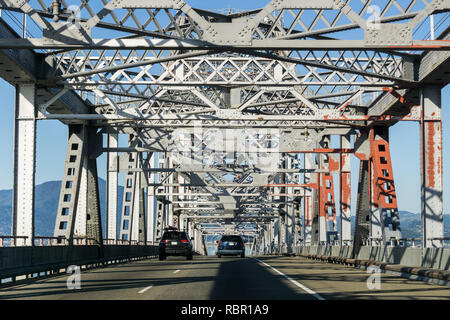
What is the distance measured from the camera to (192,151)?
44.2m

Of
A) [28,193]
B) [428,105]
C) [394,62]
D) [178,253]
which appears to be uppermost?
[394,62]

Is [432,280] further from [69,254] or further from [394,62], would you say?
[69,254]

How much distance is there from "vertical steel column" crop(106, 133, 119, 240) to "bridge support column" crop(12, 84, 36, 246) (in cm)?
1338

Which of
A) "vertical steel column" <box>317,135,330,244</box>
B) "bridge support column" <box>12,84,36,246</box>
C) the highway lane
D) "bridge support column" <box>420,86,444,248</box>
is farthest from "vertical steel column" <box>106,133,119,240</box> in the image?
the highway lane

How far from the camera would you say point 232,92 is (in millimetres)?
32031

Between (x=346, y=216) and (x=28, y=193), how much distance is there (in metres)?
21.1

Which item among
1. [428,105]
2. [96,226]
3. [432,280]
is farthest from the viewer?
[96,226]

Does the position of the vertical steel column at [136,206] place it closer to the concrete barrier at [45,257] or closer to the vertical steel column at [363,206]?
the concrete barrier at [45,257]

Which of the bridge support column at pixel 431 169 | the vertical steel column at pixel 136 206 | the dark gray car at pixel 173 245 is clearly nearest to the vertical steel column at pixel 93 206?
the dark gray car at pixel 173 245

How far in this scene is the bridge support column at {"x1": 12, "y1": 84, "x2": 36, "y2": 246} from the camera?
24.5 meters

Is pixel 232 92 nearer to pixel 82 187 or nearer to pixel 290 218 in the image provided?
pixel 82 187

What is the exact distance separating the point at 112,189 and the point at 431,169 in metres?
21.8

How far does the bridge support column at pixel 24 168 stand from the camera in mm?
24469

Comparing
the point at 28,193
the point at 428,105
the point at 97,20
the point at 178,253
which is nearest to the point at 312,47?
the point at 97,20
